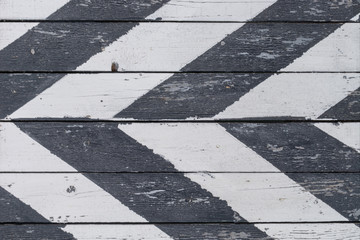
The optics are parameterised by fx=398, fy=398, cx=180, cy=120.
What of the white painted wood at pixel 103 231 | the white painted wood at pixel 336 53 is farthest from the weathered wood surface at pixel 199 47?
the white painted wood at pixel 103 231

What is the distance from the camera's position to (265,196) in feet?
2.85

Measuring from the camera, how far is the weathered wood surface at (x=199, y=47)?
2.80ft

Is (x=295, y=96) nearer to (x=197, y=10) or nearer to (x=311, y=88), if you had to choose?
(x=311, y=88)

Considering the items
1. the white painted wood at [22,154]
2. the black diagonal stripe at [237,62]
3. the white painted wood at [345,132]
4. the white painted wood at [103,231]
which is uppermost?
the black diagonal stripe at [237,62]

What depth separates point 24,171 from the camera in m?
0.86

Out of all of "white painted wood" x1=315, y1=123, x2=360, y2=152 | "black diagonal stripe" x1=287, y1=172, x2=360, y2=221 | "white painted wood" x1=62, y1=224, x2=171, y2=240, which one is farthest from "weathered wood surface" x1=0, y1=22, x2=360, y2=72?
"white painted wood" x1=62, y1=224, x2=171, y2=240

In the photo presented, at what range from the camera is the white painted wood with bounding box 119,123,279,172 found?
860mm

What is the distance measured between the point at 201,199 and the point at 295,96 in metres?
0.30

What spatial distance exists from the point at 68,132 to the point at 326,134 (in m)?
0.56

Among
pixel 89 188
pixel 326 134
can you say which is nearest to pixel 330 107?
pixel 326 134

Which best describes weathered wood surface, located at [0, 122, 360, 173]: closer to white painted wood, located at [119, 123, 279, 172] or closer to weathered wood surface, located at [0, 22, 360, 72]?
white painted wood, located at [119, 123, 279, 172]

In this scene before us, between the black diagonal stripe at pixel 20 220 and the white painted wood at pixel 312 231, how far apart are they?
1.47 ft

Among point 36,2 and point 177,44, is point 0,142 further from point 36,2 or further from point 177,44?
point 177,44

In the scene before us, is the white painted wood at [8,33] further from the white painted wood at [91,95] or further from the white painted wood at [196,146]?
the white painted wood at [196,146]
